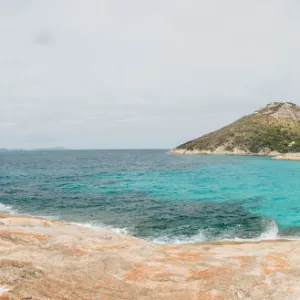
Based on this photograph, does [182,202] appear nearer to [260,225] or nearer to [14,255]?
[260,225]

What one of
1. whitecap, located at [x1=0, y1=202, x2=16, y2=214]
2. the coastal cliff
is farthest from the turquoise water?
the coastal cliff

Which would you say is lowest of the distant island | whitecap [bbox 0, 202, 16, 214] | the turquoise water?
whitecap [bbox 0, 202, 16, 214]

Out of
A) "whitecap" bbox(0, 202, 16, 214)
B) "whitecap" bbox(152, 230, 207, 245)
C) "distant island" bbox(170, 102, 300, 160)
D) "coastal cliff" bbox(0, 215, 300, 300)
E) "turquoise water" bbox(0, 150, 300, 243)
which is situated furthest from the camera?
"distant island" bbox(170, 102, 300, 160)

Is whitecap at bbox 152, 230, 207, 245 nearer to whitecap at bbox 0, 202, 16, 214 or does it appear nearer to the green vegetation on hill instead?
whitecap at bbox 0, 202, 16, 214

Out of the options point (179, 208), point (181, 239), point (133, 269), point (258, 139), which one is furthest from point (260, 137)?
point (133, 269)

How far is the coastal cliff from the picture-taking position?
34.2 feet

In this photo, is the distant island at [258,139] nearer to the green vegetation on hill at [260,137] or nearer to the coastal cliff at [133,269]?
the green vegetation on hill at [260,137]

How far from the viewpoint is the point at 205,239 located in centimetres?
2467

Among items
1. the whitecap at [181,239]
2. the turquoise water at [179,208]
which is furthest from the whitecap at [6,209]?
the whitecap at [181,239]

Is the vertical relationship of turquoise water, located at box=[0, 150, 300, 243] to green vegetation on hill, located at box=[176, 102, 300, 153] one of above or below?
below

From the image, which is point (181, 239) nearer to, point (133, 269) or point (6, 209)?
point (133, 269)

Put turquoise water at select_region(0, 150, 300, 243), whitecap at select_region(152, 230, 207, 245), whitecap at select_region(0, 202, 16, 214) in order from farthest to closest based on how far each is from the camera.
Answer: whitecap at select_region(0, 202, 16, 214) → turquoise water at select_region(0, 150, 300, 243) → whitecap at select_region(152, 230, 207, 245)

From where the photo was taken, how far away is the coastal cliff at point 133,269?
410 inches

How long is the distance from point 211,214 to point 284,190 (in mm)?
22466
